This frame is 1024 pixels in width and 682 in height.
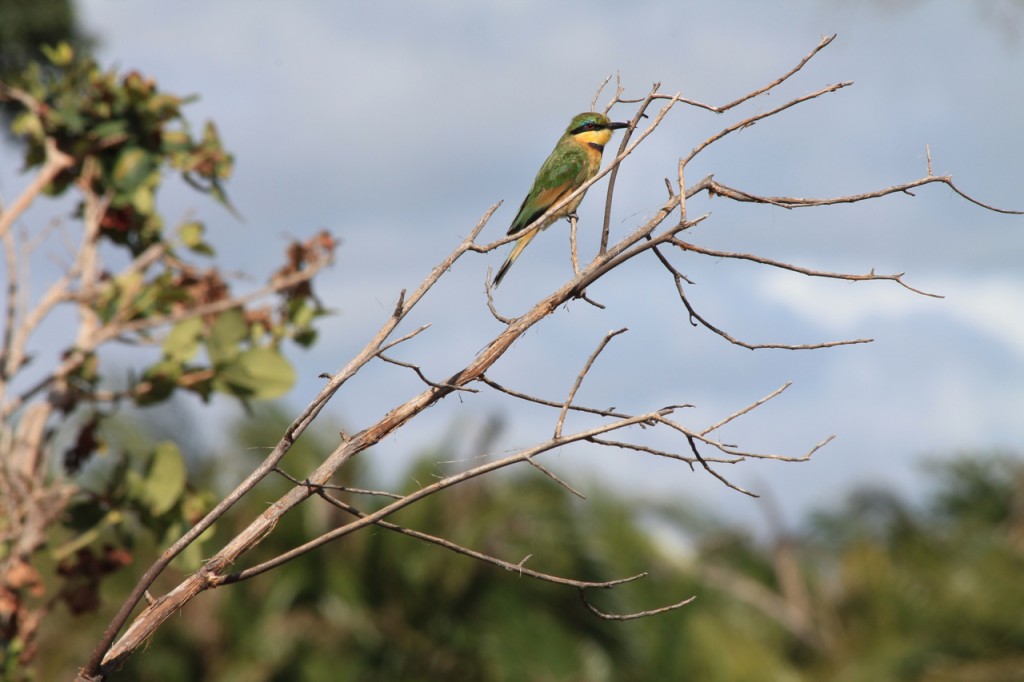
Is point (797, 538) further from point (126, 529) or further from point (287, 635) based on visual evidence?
point (126, 529)

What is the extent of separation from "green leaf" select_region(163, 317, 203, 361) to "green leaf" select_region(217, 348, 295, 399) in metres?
0.13

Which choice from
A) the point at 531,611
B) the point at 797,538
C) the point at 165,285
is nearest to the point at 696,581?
the point at 531,611

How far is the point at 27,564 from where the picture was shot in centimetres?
299

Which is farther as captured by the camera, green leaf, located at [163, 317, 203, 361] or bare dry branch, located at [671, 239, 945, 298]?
green leaf, located at [163, 317, 203, 361]

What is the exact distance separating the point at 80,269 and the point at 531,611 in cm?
655

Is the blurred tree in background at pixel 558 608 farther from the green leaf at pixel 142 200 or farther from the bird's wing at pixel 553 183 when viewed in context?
the green leaf at pixel 142 200

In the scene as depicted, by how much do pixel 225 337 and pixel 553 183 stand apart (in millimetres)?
1275

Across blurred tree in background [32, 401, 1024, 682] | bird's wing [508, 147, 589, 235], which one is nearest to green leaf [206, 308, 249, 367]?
bird's wing [508, 147, 589, 235]

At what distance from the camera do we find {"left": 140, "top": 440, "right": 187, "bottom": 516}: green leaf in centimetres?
315

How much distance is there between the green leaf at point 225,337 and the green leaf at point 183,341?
72mm

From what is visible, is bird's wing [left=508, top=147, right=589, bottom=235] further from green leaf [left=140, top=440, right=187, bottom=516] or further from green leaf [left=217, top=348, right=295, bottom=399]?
green leaf [left=140, top=440, right=187, bottom=516]

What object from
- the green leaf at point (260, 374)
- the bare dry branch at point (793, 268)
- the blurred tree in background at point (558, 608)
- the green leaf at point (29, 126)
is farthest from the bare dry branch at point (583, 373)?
the blurred tree in background at point (558, 608)

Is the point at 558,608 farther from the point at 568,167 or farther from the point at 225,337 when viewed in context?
the point at 225,337

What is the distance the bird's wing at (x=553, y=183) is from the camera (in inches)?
153
